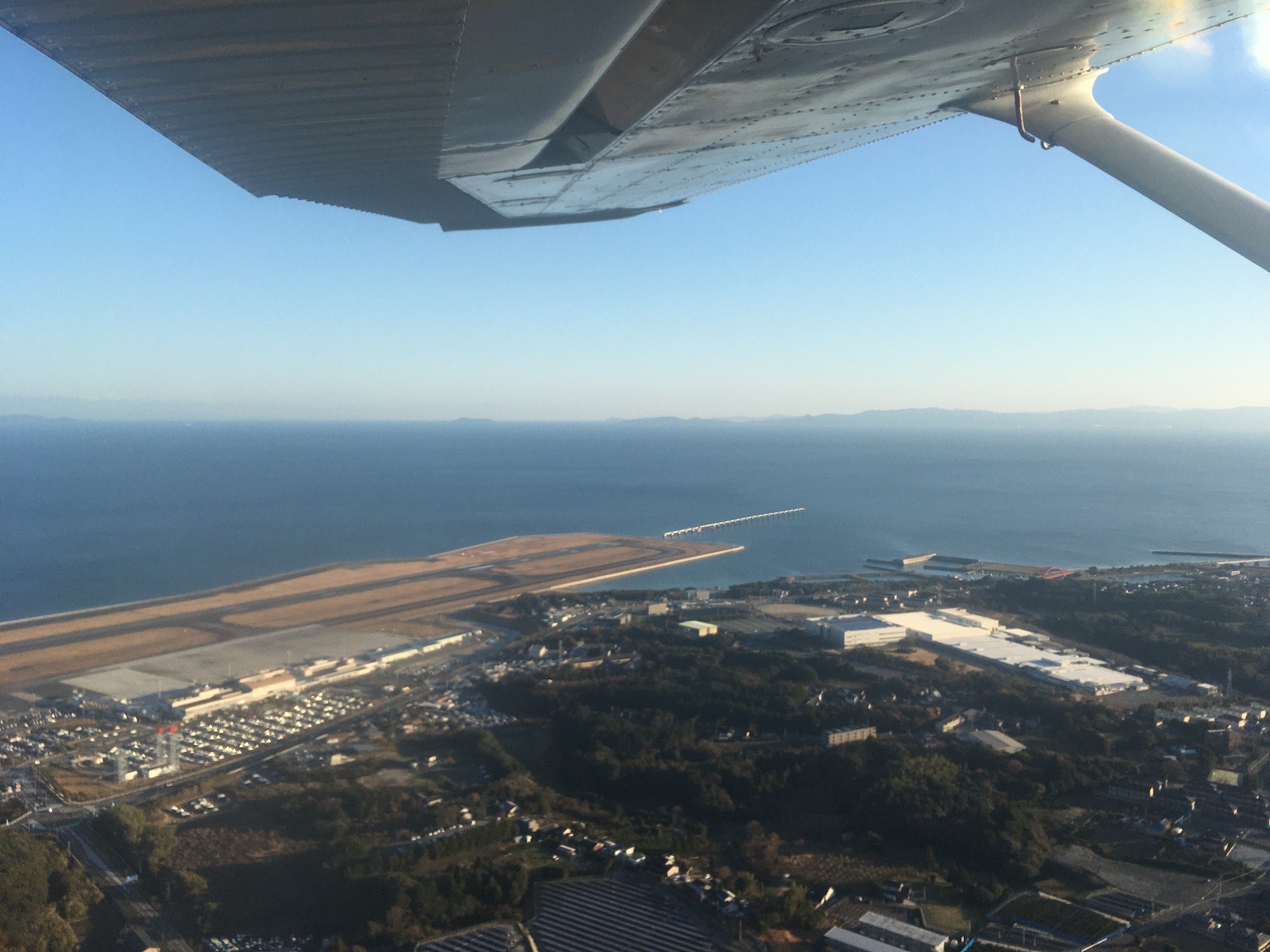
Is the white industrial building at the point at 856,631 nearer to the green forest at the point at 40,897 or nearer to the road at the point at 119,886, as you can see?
the road at the point at 119,886

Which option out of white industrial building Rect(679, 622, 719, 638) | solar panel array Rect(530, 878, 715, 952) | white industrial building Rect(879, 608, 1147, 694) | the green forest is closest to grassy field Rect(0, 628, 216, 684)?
the green forest

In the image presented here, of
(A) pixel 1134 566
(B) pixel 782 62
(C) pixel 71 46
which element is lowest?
(A) pixel 1134 566

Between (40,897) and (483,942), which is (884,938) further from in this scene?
(40,897)

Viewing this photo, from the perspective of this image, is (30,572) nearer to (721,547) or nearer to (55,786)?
(55,786)

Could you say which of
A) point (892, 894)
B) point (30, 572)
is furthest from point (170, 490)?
point (892, 894)

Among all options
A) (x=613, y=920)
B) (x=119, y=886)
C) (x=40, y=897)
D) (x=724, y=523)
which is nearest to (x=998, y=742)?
(x=613, y=920)

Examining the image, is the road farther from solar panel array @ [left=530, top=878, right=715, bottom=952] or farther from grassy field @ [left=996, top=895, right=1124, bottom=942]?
grassy field @ [left=996, top=895, right=1124, bottom=942]

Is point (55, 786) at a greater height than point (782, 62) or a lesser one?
lesser

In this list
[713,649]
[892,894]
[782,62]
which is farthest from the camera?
[713,649]
